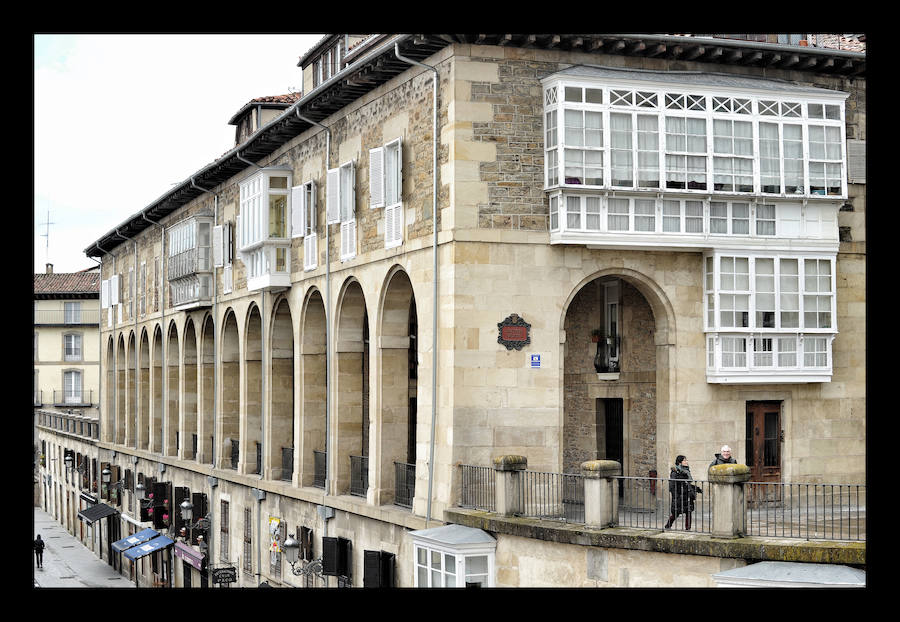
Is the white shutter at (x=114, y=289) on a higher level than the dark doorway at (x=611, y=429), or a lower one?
higher

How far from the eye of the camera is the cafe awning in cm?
5134

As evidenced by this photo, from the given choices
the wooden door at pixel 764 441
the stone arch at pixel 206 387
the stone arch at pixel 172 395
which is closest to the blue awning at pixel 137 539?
the stone arch at pixel 172 395

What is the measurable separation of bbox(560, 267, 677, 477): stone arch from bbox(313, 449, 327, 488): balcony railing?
7.01m

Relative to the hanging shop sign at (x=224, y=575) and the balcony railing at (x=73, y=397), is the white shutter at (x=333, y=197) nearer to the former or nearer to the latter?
the hanging shop sign at (x=224, y=575)

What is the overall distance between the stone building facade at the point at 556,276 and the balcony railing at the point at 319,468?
2.34ft

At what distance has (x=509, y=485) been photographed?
19.9m

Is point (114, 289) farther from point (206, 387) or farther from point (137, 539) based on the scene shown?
point (206, 387)

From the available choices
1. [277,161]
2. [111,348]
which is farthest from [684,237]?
[111,348]

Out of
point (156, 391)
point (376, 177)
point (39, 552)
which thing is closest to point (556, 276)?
point (376, 177)

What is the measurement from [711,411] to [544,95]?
639cm

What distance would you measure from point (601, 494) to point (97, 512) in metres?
38.9

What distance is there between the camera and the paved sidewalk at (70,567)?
4706 centimetres

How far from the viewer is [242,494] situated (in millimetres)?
34344

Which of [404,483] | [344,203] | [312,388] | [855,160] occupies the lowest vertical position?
[404,483]
